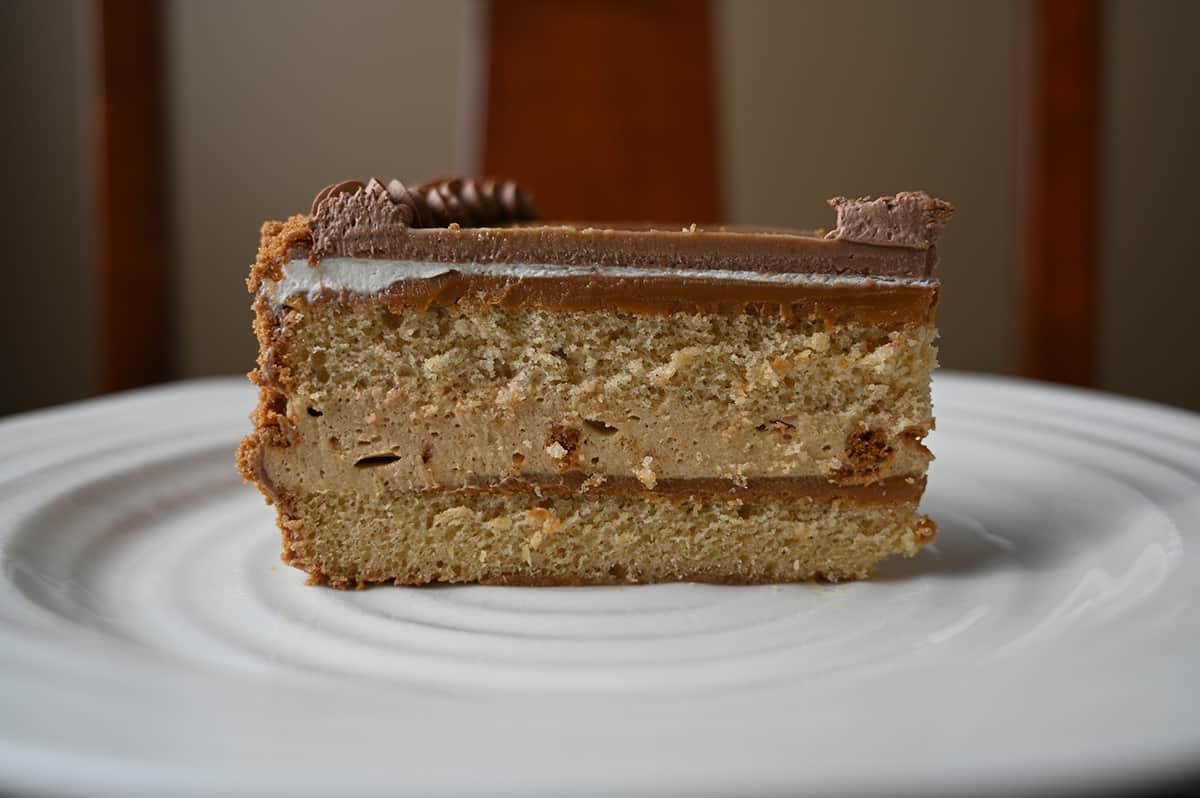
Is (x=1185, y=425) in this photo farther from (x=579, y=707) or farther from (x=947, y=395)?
(x=579, y=707)

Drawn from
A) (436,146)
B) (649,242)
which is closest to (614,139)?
(436,146)

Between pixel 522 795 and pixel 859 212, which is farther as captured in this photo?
pixel 859 212

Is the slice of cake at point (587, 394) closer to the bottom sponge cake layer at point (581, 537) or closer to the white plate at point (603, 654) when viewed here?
the bottom sponge cake layer at point (581, 537)

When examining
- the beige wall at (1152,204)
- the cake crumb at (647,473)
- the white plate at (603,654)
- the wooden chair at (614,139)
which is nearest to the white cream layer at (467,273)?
the cake crumb at (647,473)

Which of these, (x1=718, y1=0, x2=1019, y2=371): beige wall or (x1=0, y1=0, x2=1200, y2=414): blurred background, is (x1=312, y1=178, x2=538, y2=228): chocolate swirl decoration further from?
(x1=718, y1=0, x2=1019, y2=371): beige wall

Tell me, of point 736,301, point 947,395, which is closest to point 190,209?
point 947,395

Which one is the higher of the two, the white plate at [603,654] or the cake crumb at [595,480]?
the cake crumb at [595,480]
